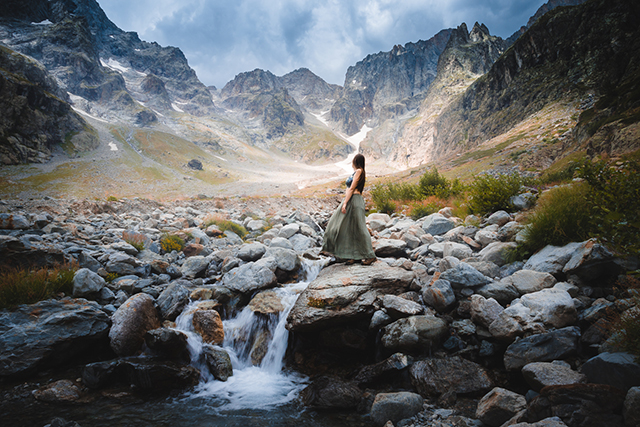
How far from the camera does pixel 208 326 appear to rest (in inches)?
254

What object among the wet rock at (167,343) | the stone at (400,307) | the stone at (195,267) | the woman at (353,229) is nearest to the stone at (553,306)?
the stone at (400,307)

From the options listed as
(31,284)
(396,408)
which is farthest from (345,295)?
(31,284)

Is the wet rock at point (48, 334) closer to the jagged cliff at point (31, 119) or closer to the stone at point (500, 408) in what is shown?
the stone at point (500, 408)

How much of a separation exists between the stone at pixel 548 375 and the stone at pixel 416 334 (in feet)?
4.40

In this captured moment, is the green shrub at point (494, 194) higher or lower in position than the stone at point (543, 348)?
higher

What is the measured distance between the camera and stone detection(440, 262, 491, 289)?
17.4 feet

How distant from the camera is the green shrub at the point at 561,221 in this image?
5406 mm

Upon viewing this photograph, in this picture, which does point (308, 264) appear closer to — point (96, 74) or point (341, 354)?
point (341, 354)

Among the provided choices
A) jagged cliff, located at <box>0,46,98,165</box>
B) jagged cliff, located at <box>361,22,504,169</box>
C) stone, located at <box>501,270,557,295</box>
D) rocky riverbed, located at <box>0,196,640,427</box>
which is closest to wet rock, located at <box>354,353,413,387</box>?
rocky riverbed, located at <box>0,196,640,427</box>

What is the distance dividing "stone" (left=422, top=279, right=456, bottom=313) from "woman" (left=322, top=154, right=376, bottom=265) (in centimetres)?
196

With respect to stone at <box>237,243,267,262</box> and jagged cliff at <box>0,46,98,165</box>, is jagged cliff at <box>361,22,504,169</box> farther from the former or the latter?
jagged cliff at <box>0,46,98,165</box>

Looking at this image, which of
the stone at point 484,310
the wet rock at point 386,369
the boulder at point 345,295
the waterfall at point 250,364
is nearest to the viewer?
the stone at point 484,310

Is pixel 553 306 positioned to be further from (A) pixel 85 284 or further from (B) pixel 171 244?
(B) pixel 171 244

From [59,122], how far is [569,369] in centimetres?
12909
